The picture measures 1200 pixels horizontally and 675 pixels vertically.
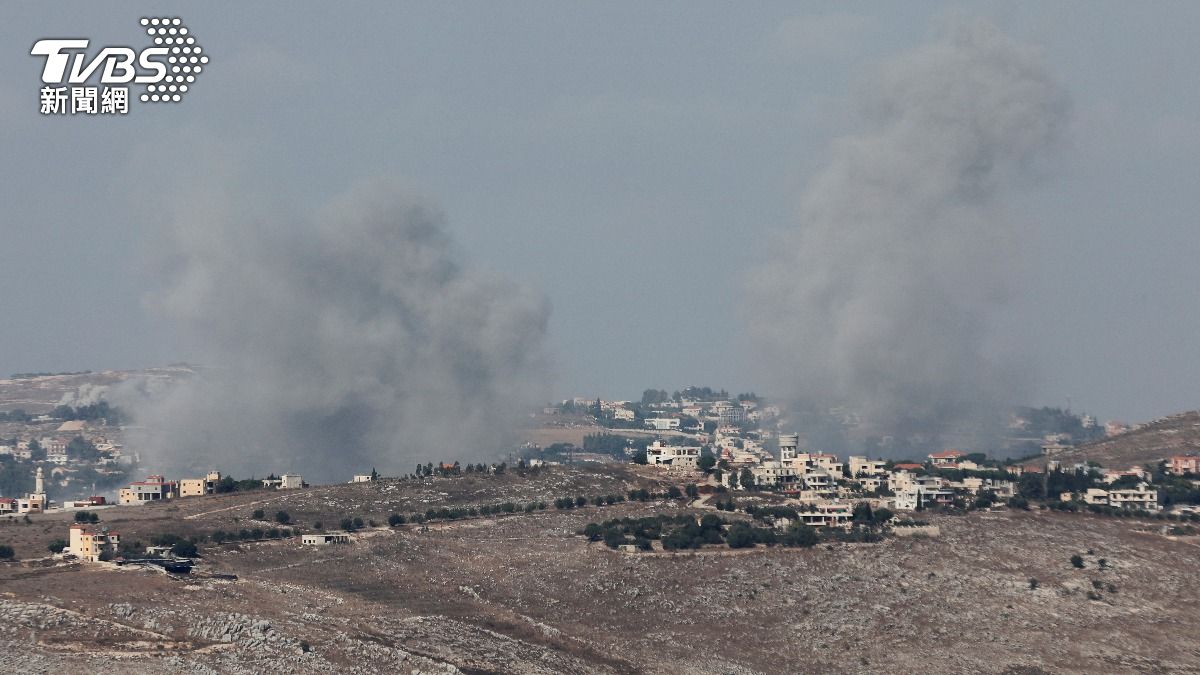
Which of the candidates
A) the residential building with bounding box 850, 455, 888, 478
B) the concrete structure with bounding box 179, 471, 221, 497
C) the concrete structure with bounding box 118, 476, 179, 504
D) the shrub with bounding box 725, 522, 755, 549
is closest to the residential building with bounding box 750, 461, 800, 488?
the residential building with bounding box 850, 455, 888, 478

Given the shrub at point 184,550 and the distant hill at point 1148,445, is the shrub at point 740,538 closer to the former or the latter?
the shrub at point 184,550

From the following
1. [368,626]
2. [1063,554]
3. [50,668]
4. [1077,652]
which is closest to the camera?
[50,668]

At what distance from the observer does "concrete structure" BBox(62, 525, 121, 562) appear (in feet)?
370

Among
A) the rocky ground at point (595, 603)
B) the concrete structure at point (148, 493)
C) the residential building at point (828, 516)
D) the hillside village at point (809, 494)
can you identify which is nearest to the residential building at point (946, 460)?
the hillside village at point (809, 494)

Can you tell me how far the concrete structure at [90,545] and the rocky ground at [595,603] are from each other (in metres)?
2.60

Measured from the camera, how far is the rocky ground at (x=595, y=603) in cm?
9475

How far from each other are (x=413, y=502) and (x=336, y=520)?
10.5 metres

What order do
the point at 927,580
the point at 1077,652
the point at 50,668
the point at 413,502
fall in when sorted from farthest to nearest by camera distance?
the point at 413,502 → the point at 927,580 → the point at 1077,652 → the point at 50,668

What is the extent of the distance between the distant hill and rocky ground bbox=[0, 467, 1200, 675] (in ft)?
136

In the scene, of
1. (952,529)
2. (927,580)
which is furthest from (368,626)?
(952,529)

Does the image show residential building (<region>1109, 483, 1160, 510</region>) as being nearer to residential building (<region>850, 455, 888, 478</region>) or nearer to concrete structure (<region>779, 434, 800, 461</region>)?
residential building (<region>850, 455, 888, 478</region>)

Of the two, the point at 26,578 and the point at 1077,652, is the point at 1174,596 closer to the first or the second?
the point at 1077,652

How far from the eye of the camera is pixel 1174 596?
122m

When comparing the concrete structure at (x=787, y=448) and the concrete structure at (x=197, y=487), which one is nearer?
the concrete structure at (x=197, y=487)
